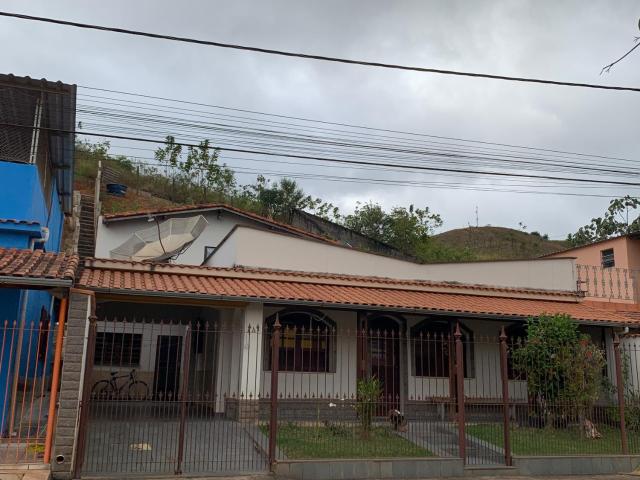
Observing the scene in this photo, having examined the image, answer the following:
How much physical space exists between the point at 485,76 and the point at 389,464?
592cm

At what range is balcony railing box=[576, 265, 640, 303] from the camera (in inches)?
690

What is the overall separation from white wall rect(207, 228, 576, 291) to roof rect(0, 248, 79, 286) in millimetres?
A: 5511

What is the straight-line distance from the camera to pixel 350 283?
14.5 m

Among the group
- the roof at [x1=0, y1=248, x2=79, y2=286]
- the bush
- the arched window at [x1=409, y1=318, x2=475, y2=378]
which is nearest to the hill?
the arched window at [x1=409, y1=318, x2=475, y2=378]

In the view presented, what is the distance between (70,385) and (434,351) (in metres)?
9.66

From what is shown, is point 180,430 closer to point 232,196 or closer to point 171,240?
point 171,240

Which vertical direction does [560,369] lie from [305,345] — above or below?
below

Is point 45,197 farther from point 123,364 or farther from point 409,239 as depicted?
point 409,239

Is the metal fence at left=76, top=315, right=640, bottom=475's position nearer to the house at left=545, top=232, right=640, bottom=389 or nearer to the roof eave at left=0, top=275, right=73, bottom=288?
the house at left=545, top=232, right=640, bottom=389

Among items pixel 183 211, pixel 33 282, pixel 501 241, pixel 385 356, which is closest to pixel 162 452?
pixel 33 282

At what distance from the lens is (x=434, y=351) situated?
50.2 ft

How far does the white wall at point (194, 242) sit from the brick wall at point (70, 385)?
42.2 feet

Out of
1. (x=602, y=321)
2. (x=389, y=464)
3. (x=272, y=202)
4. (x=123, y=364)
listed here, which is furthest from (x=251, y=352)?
(x=272, y=202)

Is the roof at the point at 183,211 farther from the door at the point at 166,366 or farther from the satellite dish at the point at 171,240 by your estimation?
the satellite dish at the point at 171,240
